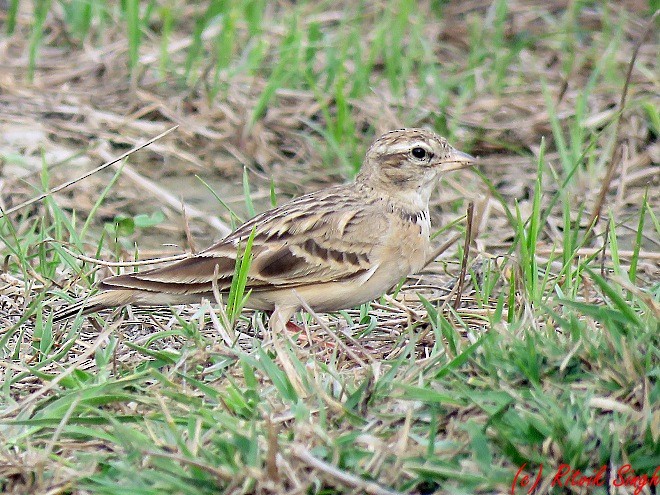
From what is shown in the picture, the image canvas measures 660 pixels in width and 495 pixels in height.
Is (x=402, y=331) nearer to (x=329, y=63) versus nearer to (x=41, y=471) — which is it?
(x=41, y=471)

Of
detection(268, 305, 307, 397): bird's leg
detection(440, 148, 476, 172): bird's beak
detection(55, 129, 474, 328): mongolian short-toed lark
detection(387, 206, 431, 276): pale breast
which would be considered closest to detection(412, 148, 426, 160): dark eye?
detection(55, 129, 474, 328): mongolian short-toed lark

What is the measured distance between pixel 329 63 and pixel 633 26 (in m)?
3.34

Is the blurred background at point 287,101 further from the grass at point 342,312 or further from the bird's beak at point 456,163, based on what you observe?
the bird's beak at point 456,163

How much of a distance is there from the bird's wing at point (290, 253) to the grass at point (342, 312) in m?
0.21

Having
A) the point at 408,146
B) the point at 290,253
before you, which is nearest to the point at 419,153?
the point at 408,146

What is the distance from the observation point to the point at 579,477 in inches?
157

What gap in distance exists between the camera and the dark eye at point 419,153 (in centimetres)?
616

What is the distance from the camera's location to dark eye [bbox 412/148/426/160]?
6.16 meters

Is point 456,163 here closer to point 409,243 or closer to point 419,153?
point 419,153

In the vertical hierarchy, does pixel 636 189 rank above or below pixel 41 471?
below

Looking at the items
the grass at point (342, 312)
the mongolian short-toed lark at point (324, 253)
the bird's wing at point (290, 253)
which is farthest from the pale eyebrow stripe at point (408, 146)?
the grass at point (342, 312)

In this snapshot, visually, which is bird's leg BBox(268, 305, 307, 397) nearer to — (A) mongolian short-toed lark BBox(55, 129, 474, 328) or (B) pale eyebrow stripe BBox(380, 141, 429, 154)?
(A) mongolian short-toed lark BBox(55, 129, 474, 328)

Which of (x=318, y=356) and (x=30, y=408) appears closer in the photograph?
(x=30, y=408)

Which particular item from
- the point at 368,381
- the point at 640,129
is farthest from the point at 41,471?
the point at 640,129
